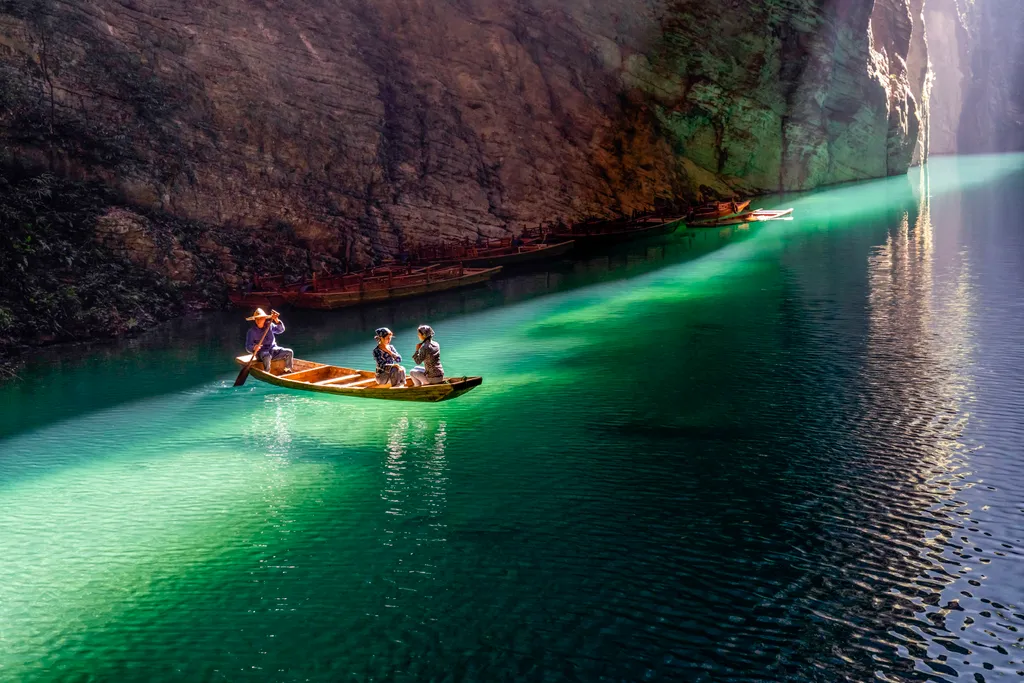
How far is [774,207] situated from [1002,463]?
72722 millimetres

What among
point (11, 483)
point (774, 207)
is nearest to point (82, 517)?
point (11, 483)

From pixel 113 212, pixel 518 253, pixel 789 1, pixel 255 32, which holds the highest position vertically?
pixel 789 1

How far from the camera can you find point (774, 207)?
89438 millimetres

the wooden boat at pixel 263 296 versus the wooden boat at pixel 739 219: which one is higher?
the wooden boat at pixel 739 219

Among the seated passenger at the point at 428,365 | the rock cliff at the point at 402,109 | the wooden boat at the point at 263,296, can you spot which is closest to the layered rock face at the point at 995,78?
the rock cliff at the point at 402,109

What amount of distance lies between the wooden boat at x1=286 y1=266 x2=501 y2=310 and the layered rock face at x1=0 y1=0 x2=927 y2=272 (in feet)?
18.0

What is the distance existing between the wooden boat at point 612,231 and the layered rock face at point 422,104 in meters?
3.03

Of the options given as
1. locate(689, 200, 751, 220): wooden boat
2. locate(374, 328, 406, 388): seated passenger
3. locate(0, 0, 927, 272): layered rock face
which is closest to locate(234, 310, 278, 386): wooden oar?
locate(374, 328, 406, 388): seated passenger

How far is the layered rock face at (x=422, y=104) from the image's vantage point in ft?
162

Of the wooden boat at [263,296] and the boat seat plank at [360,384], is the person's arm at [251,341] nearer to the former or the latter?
the boat seat plank at [360,384]

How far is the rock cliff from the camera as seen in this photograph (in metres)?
48.2

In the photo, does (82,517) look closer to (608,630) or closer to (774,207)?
(608,630)

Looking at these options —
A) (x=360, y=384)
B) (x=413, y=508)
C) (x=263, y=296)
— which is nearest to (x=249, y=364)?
(x=360, y=384)

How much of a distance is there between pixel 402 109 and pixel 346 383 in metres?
41.6
